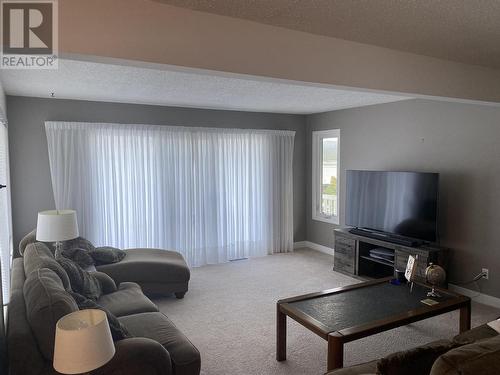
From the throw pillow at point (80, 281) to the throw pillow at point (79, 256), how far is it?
→ 2.39 feet

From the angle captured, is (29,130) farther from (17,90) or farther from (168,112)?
(168,112)

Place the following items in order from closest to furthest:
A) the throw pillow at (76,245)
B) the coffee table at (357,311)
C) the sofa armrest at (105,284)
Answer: the coffee table at (357,311), the sofa armrest at (105,284), the throw pillow at (76,245)

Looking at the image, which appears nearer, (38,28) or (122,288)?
(38,28)

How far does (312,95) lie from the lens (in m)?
4.58

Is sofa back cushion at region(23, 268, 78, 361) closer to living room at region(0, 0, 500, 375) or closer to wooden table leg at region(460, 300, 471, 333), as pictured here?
living room at region(0, 0, 500, 375)

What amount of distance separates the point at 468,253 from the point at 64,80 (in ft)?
15.6

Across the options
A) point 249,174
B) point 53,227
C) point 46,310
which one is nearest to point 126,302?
point 53,227

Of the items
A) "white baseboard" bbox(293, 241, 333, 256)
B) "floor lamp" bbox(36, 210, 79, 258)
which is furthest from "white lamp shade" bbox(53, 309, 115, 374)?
"white baseboard" bbox(293, 241, 333, 256)

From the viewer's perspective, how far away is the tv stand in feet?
14.8

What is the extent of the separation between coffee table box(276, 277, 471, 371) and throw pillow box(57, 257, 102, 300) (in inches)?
63.0

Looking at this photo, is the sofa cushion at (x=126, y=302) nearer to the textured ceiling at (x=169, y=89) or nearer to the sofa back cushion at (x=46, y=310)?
the sofa back cushion at (x=46, y=310)

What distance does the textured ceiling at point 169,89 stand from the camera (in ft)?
11.2

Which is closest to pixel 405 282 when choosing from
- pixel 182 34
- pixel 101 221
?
pixel 182 34

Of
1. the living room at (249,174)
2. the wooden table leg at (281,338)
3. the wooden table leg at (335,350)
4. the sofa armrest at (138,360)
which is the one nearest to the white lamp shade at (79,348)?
the living room at (249,174)
